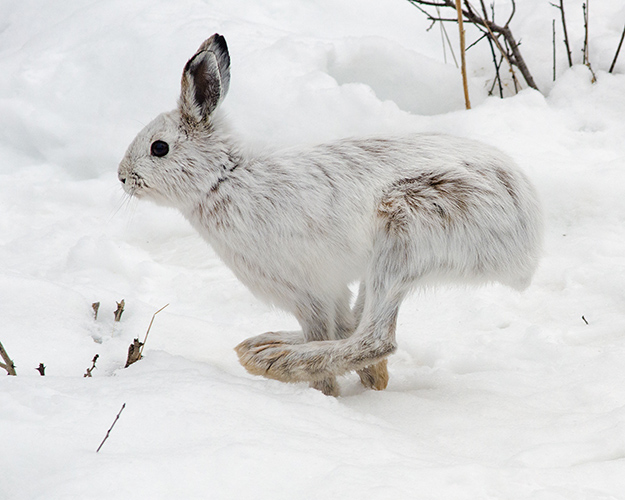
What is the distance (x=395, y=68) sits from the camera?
5.55 m

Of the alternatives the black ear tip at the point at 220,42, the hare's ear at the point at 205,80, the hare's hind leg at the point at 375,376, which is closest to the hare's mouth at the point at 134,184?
the hare's ear at the point at 205,80

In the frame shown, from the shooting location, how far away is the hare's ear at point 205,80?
2.84 m

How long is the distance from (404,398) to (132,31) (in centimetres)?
441

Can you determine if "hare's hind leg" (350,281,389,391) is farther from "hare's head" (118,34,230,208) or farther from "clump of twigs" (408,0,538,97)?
"clump of twigs" (408,0,538,97)

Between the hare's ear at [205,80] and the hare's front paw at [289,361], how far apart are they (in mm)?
1001

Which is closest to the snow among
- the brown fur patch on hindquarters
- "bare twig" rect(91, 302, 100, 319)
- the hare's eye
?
"bare twig" rect(91, 302, 100, 319)

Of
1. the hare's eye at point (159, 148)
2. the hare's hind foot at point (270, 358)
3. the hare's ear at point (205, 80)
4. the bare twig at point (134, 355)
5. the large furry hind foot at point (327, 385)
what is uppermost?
the hare's ear at point (205, 80)

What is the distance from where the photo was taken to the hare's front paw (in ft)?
8.94

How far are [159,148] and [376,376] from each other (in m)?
1.32

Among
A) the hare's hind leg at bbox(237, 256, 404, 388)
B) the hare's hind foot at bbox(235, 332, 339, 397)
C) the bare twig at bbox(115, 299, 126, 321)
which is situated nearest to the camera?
the hare's hind leg at bbox(237, 256, 404, 388)

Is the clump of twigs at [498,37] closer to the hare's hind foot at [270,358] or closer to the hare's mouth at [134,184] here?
the hare's mouth at [134,184]

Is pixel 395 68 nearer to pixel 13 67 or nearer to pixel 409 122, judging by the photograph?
pixel 409 122

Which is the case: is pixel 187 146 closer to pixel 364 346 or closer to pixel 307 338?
pixel 307 338

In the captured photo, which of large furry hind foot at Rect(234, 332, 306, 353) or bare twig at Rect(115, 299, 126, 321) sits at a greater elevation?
bare twig at Rect(115, 299, 126, 321)
